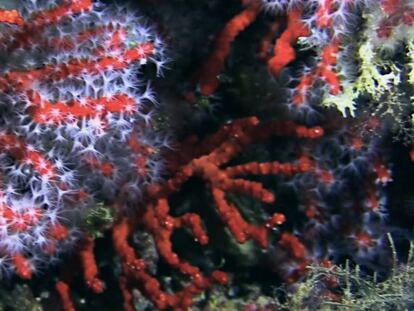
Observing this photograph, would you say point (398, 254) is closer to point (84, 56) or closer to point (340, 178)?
point (340, 178)

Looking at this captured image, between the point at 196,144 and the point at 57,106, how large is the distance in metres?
0.81

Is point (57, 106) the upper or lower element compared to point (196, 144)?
lower

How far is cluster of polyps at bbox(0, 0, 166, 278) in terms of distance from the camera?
2.40m

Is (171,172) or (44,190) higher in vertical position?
(171,172)

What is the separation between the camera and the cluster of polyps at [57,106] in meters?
2.40

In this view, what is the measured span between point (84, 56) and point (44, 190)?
0.63 meters

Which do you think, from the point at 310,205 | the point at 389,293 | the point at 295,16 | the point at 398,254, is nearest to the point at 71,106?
the point at 295,16

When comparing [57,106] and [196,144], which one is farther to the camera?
[196,144]

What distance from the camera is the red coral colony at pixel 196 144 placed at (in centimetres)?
239

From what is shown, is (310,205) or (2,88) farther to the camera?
(310,205)

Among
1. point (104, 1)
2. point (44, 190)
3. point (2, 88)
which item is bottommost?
point (44, 190)

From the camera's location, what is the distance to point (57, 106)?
2.34 metres

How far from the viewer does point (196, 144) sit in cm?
288

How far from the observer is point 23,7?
2.51m
